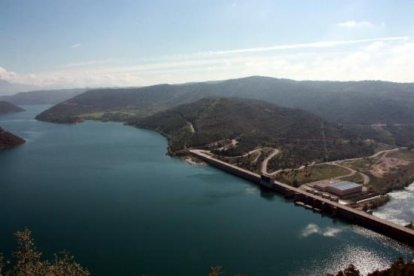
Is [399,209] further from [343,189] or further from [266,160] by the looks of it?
[266,160]

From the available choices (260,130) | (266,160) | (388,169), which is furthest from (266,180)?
(260,130)

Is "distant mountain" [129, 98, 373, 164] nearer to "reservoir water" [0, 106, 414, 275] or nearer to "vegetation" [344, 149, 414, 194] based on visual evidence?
"vegetation" [344, 149, 414, 194]

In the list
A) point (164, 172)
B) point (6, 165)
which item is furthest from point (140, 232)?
point (6, 165)

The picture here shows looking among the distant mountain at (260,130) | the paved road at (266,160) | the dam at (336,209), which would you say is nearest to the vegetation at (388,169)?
the distant mountain at (260,130)

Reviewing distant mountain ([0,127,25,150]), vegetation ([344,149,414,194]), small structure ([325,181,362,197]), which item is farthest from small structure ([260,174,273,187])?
distant mountain ([0,127,25,150])

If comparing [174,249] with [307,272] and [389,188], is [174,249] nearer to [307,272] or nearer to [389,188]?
[307,272]
